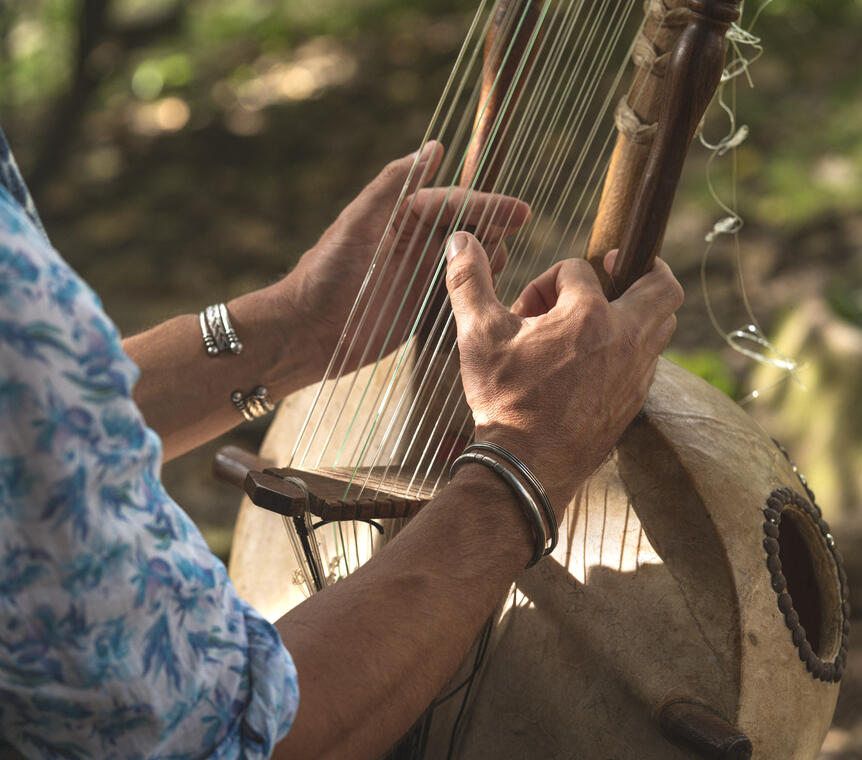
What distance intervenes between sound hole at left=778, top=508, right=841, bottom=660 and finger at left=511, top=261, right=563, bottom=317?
383mm

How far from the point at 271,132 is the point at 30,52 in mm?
1780

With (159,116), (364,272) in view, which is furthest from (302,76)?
(364,272)

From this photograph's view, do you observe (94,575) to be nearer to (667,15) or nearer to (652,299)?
(652,299)

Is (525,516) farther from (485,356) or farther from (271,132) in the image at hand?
(271,132)

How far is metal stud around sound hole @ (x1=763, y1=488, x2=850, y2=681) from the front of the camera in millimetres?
1027

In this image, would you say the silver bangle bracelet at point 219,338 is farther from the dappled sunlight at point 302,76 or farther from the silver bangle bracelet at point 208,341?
the dappled sunlight at point 302,76

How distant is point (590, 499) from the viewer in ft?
3.61

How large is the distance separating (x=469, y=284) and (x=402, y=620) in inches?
14.5

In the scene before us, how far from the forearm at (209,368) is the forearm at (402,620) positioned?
23.7 inches

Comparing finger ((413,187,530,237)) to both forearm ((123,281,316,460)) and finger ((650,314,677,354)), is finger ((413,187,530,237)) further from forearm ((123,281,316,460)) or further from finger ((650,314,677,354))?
forearm ((123,281,316,460))

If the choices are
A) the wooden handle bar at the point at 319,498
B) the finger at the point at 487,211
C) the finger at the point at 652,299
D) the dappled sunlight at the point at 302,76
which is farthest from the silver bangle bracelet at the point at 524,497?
the dappled sunlight at the point at 302,76

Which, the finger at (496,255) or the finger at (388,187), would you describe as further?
the finger at (388,187)

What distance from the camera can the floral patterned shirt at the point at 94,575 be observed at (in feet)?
1.96

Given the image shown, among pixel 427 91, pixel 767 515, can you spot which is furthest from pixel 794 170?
pixel 767 515
